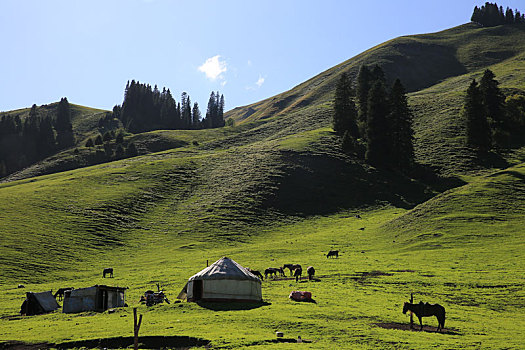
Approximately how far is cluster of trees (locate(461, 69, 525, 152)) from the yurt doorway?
302 ft

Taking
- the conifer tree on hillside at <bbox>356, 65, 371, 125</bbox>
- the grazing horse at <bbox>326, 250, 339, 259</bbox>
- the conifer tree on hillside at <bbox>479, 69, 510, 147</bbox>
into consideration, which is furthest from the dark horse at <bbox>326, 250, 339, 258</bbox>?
the conifer tree on hillside at <bbox>356, 65, 371, 125</bbox>

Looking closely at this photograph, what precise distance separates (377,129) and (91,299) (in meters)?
90.4

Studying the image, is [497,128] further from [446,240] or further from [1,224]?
[1,224]

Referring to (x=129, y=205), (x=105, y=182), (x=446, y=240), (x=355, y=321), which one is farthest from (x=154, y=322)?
(x=105, y=182)

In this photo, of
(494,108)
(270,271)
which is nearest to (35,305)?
(270,271)

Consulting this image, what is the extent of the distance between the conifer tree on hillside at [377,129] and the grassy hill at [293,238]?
3393mm

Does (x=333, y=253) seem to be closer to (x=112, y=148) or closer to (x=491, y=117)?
(x=491, y=117)

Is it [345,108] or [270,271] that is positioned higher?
[345,108]

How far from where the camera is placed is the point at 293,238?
262 feet

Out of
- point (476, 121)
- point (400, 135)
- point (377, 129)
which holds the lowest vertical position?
point (400, 135)

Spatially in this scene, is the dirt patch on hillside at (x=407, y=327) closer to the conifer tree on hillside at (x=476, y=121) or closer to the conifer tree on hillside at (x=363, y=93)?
the conifer tree on hillside at (x=476, y=121)

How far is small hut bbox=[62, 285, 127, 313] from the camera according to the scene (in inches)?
1583

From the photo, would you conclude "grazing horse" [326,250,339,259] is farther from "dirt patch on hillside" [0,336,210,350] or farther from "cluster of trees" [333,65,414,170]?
"cluster of trees" [333,65,414,170]

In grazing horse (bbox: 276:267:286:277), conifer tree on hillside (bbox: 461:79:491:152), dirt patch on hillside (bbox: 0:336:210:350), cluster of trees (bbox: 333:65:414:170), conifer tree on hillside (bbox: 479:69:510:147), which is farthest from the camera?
conifer tree on hillside (bbox: 479:69:510:147)
